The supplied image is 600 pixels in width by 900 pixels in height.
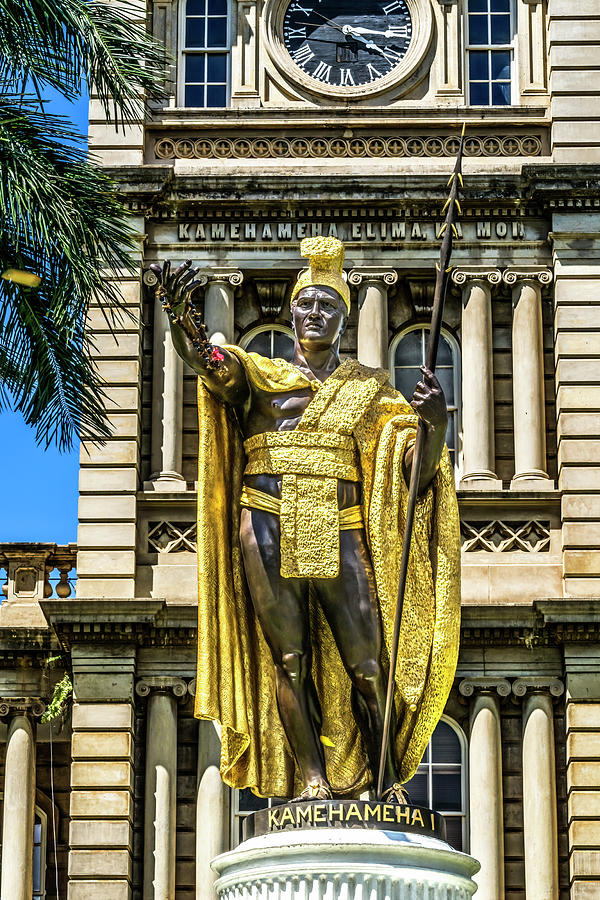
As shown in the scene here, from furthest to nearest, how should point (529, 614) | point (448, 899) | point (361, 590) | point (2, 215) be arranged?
point (529, 614), point (2, 215), point (361, 590), point (448, 899)

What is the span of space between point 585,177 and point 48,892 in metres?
10.5

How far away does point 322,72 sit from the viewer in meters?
29.3

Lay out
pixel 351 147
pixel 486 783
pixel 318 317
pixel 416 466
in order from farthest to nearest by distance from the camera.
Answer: pixel 351 147 → pixel 486 783 → pixel 318 317 → pixel 416 466

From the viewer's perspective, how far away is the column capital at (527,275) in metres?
28.0

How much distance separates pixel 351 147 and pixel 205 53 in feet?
7.66

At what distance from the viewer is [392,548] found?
14031 mm

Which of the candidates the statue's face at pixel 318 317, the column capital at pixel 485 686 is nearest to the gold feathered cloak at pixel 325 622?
the statue's face at pixel 318 317

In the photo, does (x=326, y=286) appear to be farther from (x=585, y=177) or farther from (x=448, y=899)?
(x=585, y=177)

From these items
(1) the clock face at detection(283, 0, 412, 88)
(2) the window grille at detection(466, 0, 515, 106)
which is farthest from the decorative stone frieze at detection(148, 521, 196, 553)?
(2) the window grille at detection(466, 0, 515, 106)

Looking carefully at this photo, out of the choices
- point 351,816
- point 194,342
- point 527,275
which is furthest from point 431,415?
point 527,275

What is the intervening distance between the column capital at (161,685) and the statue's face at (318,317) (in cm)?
1209

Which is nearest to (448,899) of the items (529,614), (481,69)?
(529,614)

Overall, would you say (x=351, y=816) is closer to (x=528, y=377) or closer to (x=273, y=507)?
(x=273, y=507)

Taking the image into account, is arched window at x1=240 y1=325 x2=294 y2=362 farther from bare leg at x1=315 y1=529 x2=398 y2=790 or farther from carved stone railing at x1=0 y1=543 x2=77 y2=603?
bare leg at x1=315 y1=529 x2=398 y2=790
